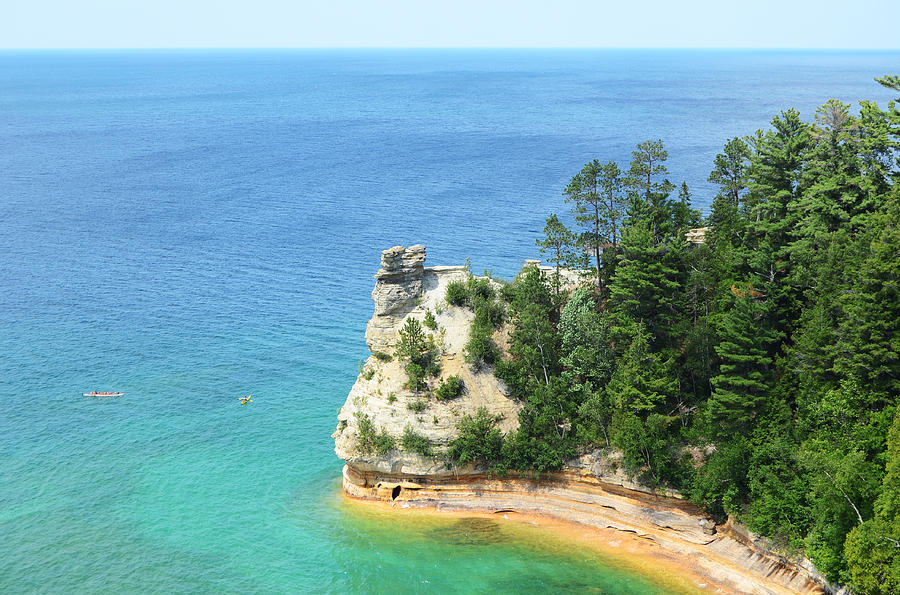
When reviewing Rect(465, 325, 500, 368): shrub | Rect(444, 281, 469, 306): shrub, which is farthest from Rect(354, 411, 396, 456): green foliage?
Rect(444, 281, 469, 306): shrub

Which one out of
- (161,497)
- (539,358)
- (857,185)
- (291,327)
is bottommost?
(161,497)

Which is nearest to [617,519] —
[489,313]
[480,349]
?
[480,349]

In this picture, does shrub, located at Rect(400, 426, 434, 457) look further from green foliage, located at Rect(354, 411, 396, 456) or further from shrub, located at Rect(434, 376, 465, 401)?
shrub, located at Rect(434, 376, 465, 401)

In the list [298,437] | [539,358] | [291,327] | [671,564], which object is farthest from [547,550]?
[291,327]

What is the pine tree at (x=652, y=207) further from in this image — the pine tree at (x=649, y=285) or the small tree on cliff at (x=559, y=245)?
the small tree on cliff at (x=559, y=245)

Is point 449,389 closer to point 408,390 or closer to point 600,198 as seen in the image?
point 408,390

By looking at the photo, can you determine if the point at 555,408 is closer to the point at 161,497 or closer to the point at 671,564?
the point at 671,564
